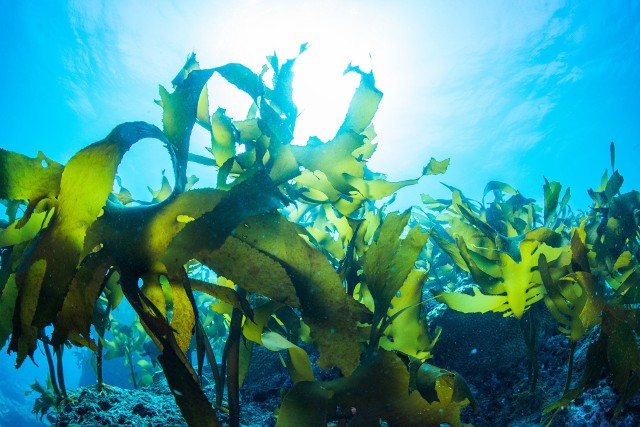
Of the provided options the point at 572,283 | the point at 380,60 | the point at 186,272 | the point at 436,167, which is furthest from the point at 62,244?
the point at 380,60

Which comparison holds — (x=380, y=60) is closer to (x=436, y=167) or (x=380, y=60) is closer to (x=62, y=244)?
(x=436, y=167)

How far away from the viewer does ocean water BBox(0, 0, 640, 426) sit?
61.0 ft

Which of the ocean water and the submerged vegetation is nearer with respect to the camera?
the submerged vegetation

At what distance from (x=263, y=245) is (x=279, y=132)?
0.36 meters

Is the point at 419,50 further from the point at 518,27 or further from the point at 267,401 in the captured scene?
the point at 267,401

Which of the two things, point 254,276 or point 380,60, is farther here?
point 380,60

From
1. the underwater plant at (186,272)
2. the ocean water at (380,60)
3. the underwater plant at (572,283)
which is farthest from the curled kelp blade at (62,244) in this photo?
the ocean water at (380,60)

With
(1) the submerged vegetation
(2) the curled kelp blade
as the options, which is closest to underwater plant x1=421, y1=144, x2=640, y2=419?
(1) the submerged vegetation

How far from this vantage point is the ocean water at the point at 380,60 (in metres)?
18.6

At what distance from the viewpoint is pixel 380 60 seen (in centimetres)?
1966

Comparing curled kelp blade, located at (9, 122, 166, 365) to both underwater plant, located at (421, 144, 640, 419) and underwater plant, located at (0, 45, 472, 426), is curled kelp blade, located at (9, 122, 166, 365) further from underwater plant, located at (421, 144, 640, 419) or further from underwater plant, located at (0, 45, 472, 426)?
underwater plant, located at (421, 144, 640, 419)

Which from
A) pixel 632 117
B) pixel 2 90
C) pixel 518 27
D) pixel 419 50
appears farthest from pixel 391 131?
pixel 2 90

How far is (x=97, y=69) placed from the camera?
22.0 meters

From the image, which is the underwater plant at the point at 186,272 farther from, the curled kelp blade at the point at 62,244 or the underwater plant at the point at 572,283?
the underwater plant at the point at 572,283
